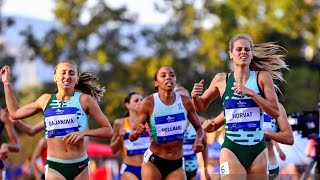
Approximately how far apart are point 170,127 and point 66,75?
4.42 feet

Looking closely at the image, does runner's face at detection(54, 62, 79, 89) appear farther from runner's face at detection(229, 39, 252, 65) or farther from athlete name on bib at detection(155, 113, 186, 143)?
runner's face at detection(229, 39, 252, 65)

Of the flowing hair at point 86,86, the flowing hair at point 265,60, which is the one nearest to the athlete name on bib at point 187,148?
the flowing hair at point 86,86

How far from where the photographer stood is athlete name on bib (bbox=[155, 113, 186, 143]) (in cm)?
1077

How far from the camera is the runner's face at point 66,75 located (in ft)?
33.1

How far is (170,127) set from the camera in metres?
10.8

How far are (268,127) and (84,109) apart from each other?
7.87ft

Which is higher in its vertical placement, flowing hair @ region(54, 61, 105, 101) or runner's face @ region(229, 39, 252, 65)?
runner's face @ region(229, 39, 252, 65)

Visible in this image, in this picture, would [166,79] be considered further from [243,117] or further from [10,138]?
[10,138]

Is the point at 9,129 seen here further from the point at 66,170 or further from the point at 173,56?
the point at 173,56

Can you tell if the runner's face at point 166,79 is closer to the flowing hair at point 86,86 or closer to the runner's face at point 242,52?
the flowing hair at point 86,86

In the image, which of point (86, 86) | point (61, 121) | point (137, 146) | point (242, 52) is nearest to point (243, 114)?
point (242, 52)

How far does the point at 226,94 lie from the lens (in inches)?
381

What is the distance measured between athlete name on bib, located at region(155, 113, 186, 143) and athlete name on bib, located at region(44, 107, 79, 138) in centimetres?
110

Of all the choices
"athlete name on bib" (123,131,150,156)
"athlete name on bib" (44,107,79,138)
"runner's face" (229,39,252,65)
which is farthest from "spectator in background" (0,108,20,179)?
"runner's face" (229,39,252,65)
